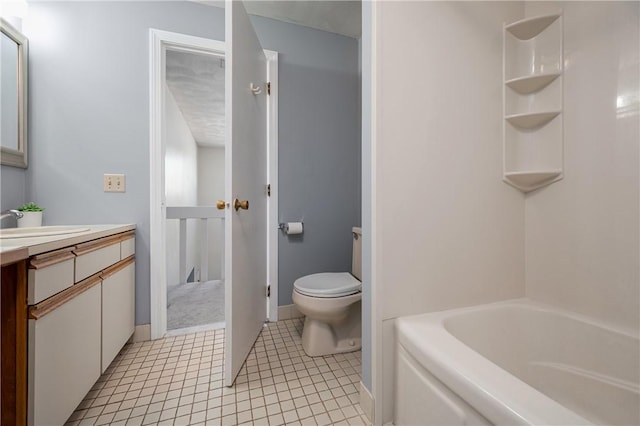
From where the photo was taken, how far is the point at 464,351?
797 mm

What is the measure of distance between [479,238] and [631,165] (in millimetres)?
563

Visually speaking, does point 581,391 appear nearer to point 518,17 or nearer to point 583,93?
point 583,93

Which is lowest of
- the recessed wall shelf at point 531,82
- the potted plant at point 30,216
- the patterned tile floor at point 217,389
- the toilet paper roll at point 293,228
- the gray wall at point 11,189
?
the patterned tile floor at point 217,389

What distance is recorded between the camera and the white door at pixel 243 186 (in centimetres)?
124

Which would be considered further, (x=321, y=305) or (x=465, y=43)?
(x=321, y=305)

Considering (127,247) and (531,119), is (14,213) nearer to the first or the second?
(127,247)

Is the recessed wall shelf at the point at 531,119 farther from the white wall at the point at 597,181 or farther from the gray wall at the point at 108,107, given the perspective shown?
the gray wall at the point at 108,107

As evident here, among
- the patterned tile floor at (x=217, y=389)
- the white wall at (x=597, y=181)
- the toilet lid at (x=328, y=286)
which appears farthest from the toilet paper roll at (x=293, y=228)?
the white wall at (x=597, y=181)

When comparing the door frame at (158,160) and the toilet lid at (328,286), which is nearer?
the toilet lid at (328,286)

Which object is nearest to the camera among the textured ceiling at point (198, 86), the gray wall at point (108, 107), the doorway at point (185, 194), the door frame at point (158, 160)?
the gray wall at point (108, 107)

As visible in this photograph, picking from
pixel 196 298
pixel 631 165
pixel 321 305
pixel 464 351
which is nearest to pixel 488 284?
pixel 464 351

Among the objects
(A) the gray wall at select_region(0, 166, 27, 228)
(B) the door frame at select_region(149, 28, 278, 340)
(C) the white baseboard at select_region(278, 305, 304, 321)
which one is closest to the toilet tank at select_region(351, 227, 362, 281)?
(C) the white baseboard at select_region(278, 305, 304, 321)

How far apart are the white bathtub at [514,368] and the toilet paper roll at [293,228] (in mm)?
1108

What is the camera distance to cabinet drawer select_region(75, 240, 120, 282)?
103cm
